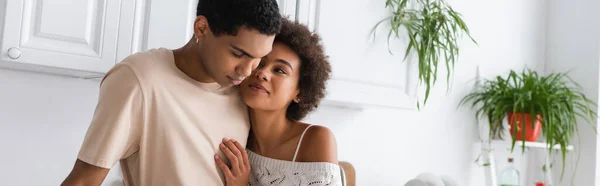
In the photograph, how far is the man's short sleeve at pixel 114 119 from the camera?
1.23m

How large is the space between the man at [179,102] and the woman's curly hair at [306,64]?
19cm

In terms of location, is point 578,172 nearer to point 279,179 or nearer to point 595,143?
point 595,143

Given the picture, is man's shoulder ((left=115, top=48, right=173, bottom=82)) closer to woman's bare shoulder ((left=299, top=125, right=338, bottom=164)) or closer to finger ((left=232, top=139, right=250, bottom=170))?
finger ((left=232, top=139, right=250, bottom=170))

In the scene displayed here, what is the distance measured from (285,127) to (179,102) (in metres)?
0.31

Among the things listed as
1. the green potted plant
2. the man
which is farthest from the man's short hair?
the green potted plant

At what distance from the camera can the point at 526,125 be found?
2.92 metres

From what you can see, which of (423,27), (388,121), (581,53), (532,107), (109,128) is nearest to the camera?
(109,128)

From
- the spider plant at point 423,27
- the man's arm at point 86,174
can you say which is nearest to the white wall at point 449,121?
the spider plant at point 423,27

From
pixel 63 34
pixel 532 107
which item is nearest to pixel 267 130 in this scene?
pixel 63 34

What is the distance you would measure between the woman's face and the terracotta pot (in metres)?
1.64

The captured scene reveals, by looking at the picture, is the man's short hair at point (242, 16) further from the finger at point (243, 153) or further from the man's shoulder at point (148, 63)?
the finger at point (243, 153)

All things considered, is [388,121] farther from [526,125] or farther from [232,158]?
[232,158]

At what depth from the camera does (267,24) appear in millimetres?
1268

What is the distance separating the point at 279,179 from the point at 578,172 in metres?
1.97
